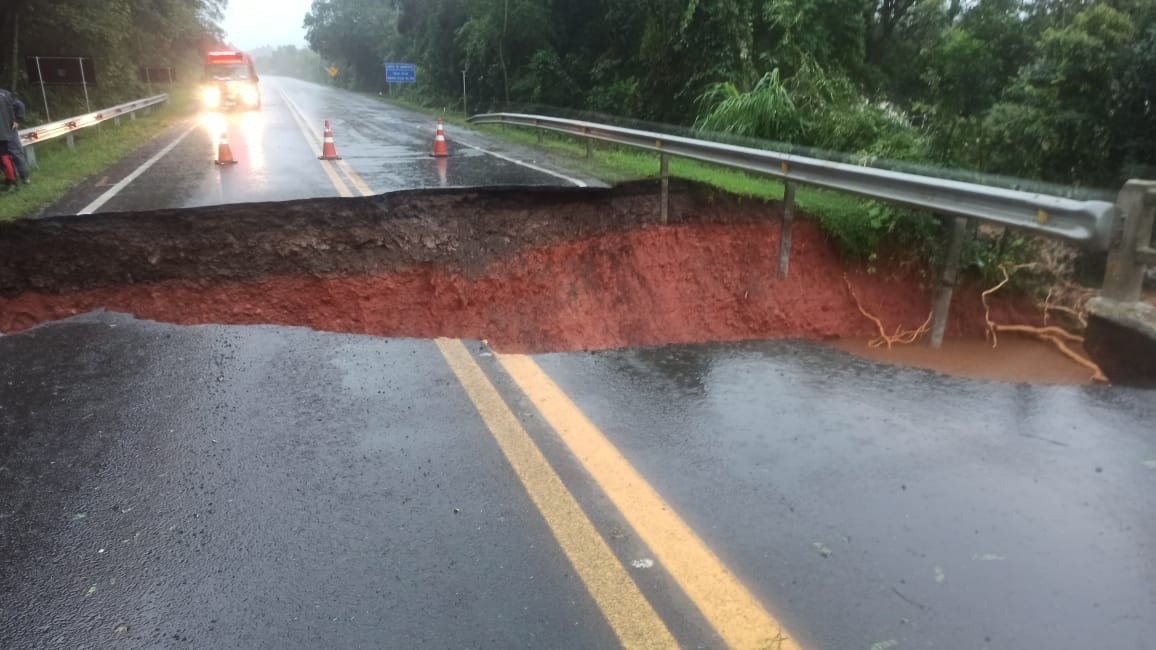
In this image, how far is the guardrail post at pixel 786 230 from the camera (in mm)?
7770

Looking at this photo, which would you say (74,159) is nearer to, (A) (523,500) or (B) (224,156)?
(B) (224,156)

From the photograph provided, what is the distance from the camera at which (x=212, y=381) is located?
4527 millimetres

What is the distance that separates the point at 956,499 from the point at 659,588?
54.3 inches

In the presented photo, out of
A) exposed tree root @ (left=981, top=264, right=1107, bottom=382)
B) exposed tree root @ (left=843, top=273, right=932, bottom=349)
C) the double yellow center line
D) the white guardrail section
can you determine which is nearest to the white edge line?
the double yellow center line

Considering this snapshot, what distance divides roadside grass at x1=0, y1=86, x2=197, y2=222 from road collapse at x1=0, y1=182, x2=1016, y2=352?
1272 mm

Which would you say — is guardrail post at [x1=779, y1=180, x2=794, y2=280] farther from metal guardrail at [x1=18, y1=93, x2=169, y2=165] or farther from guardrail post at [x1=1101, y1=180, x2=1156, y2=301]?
metal guardrail at [x1=18, y1=93, x2=169, y2=165]

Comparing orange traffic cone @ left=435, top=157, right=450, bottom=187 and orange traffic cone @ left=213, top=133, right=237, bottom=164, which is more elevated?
orange traffic cone @ left=213, top=133, right=237, bottom=164

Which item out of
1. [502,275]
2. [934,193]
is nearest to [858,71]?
[502,275]

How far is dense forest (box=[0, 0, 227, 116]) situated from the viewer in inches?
1020

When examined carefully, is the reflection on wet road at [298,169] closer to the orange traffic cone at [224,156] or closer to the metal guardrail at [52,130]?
the orange traffic cone at [224,156]

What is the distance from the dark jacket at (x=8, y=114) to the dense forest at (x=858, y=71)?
32.0 feet

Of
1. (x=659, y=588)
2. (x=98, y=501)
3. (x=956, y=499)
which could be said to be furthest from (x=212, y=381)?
(x=956, y=499)

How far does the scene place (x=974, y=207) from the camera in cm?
569

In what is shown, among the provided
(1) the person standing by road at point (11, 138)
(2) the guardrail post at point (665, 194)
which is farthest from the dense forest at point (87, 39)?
(2) the guardrail post at point (665, 194)
